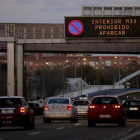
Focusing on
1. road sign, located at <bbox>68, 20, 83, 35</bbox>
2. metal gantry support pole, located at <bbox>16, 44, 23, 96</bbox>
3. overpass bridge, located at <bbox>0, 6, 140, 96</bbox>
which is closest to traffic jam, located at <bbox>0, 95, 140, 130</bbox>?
road sign, located at <bbox>68, 20, 83, 35</bbox>

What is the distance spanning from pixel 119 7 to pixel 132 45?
7.28 m

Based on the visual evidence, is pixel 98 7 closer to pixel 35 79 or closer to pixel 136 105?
pixel 136 105

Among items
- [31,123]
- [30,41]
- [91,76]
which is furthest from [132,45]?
→ [91,76]

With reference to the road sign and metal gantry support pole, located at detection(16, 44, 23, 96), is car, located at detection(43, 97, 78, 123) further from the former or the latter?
metal gantry support pole, located at detection(16, 44, 23, 96)

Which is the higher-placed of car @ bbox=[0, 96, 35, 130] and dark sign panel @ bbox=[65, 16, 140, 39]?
dark sign panel @ bbox=[65, 16, 140, 39]

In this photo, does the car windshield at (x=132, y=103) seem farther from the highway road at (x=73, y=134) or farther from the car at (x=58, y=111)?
the highway road at (x=73, y=134)

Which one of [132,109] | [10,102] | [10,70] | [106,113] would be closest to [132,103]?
[132,109]

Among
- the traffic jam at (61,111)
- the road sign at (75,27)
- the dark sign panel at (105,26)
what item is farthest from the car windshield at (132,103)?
the traffic jam at (61,111)

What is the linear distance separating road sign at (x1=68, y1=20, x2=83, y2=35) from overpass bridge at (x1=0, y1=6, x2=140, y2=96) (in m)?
0.41

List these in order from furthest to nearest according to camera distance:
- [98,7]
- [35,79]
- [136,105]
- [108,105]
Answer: [35,79]
[98,7]
[136,105]
[108,105]

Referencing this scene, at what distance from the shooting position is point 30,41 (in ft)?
148

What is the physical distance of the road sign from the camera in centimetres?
4262

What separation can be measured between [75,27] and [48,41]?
304cm

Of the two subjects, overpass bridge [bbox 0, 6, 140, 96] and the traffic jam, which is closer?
the traffic jam
